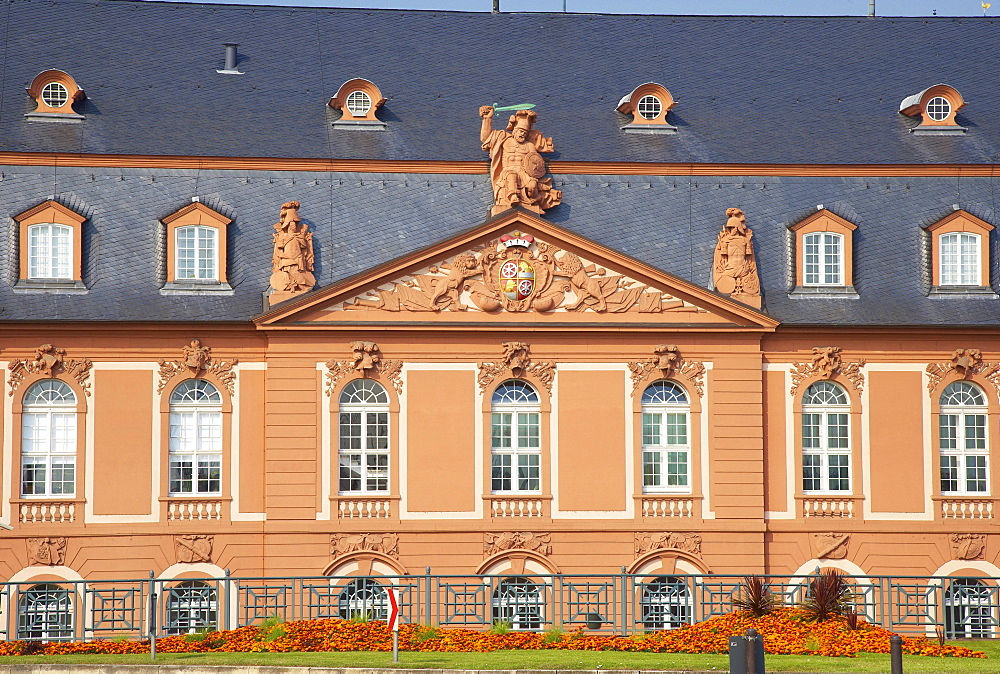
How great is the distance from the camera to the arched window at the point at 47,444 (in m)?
35.2

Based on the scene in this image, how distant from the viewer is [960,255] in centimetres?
3809

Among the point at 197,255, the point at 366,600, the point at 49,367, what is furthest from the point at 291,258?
the point at 366,600

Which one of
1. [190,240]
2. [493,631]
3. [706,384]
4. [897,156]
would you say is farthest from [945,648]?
[190,240]

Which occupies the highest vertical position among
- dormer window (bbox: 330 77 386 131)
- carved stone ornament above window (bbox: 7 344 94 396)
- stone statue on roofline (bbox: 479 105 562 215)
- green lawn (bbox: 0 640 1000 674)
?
dormer window (bbox: 330 77 386 131)

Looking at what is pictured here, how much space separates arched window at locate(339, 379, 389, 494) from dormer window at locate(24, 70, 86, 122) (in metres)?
10.3

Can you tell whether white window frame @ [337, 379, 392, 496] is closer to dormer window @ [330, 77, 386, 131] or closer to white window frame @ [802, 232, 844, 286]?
dormer window @ [330, 77, 386, 131]

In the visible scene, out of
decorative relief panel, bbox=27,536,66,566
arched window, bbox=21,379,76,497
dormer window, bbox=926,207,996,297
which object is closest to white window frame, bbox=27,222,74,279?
arched window, bbox=21,379,76,497

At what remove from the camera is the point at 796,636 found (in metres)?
25.6

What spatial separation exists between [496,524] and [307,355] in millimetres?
5926

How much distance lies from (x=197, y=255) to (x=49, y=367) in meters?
4.36

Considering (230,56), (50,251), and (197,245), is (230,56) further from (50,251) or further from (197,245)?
(50,251)

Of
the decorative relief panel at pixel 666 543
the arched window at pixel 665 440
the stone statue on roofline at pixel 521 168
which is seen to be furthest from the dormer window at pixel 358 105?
the decorative relief panel at pixel 666 543

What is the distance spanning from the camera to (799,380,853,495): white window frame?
36.8 metres

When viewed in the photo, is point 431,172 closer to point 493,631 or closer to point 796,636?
point 493,631
